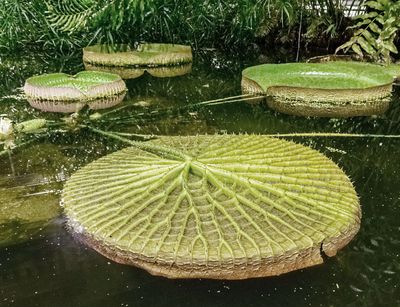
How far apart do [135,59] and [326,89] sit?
7.64 feet

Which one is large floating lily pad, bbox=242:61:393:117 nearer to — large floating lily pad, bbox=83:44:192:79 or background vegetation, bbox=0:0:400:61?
background vegetation, bbox=0:0:400:61

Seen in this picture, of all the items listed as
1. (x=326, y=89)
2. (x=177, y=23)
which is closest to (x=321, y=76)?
(x=326, y=89)

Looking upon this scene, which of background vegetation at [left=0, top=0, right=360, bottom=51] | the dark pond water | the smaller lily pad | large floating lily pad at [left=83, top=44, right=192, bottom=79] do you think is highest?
background vegetation at [left=0, top=0, right=360, bottom=51]

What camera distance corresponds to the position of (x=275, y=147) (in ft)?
7.08

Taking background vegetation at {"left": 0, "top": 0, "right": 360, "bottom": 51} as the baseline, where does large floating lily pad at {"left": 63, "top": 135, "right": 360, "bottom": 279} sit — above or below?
below

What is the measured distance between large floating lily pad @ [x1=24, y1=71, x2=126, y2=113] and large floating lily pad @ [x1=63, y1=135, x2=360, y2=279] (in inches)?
55.8

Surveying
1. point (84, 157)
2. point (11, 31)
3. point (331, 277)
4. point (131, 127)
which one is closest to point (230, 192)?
point (331, 277)

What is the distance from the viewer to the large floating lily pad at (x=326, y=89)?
324 centimetres

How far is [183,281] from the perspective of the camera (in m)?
1.47

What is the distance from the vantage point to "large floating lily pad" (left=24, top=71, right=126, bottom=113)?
3.33m

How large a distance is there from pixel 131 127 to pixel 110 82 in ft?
2.61

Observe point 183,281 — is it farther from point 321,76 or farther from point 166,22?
point 166,22

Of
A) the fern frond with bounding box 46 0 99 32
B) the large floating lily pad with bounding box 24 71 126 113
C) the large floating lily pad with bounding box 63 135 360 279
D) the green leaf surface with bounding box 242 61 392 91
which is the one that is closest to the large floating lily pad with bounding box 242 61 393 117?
the green leaf surface with bounding box 242 61 392 91

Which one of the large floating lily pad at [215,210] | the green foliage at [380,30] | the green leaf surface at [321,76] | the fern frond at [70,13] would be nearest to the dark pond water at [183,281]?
the large floating lily pad at [215,210]
